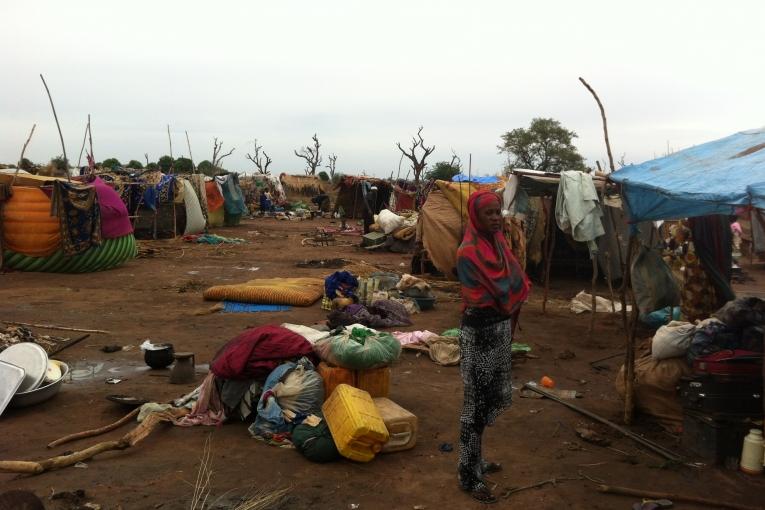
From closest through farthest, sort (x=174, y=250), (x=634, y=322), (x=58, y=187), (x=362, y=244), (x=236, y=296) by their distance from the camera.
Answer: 1. (x=634, y=322)
2. (x=236, y=296)
3. (x=58, y=187)
4. (x=174, y=250)
5. (x=362, y=244)

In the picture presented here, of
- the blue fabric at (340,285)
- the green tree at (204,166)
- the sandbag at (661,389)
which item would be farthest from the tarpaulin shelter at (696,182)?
the green tree at (204,166)

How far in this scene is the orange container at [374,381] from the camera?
15.1ft

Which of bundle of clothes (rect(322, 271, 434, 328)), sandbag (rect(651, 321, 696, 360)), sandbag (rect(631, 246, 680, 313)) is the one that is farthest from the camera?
bundle of clothes (rect(322, 271, 434, 328))

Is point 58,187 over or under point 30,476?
over

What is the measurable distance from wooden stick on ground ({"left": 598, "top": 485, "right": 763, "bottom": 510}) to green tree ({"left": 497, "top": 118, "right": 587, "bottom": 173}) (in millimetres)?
33205

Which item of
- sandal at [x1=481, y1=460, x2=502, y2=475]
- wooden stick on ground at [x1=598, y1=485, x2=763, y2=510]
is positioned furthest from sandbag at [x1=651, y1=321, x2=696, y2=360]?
sandal at [x1=481, y1=460, x2=502, y2=475]

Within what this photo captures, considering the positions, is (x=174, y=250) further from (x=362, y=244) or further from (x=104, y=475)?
(x=104, y=475)

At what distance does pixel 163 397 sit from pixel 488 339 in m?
2.99

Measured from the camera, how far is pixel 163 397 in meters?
5.16

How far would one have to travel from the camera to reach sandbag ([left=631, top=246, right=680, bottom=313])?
245 inches

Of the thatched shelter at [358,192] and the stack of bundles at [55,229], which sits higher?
the thatched shelter at [358,192]

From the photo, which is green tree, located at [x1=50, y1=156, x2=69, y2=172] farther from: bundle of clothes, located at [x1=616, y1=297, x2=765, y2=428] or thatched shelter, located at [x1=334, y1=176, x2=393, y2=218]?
bundle of clothes, located at [x1=616, y1=297, x2=765, y2=428]

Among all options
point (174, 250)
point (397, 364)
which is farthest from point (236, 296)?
point (174, 250)

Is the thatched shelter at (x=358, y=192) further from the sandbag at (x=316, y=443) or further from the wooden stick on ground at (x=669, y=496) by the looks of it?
the wooden stick on ground at (x=669, y=496)
